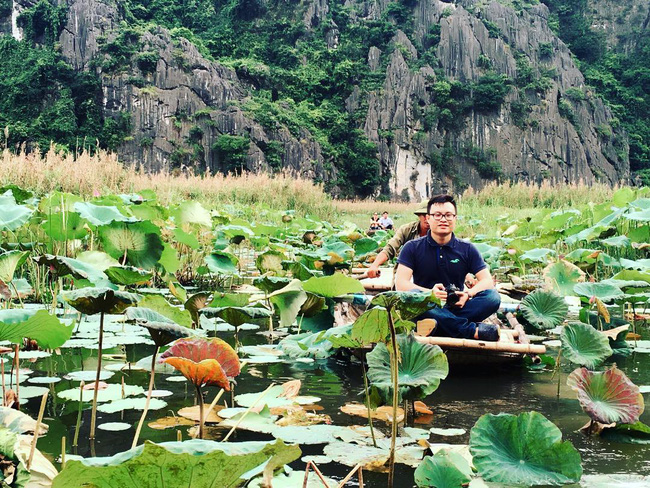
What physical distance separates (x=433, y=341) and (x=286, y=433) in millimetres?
929

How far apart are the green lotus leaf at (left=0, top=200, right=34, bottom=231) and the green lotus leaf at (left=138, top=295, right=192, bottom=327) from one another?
651 millimetres

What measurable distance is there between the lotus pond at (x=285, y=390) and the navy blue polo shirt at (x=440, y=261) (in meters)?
0.33

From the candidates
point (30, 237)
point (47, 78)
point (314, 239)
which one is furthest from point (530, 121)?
point (30, 237)

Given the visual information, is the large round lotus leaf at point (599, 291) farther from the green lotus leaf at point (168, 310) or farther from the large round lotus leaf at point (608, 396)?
the green lotus leaf at point (168, 310)

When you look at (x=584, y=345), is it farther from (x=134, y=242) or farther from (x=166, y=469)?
(x=134, y=242)

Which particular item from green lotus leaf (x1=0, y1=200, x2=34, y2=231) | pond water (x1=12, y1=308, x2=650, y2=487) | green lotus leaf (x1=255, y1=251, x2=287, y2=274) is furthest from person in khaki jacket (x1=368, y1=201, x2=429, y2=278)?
green lotus leaf (x1=0, y1=200, x2=34, y2=231)

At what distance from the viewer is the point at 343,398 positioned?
2283mm

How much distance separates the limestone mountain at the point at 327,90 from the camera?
3194 centimetres

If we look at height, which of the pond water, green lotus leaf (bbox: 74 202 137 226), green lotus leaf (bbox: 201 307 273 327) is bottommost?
the pond water

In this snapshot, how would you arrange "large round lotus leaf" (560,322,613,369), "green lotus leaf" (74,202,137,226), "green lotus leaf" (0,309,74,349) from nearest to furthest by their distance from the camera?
"green lotus leaf" (0,309,74,349) < "large round lotus leaf" (560,322,613,369) < "green lotus leaf" (74,202,137,226)

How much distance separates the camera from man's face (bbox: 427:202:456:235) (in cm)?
274

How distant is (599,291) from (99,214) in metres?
2.19

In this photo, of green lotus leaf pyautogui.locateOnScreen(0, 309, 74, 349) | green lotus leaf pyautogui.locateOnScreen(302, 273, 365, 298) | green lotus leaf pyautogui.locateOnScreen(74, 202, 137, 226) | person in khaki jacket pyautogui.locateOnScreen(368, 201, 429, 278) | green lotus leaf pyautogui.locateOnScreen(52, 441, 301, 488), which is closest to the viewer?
green lotus leaf pyautogui.locateOnScreen(52, 441, 301, 488)

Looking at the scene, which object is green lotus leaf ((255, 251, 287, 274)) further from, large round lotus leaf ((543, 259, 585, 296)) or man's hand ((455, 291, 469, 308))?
large round lotus leaf ((543, 259, 585, 296))
